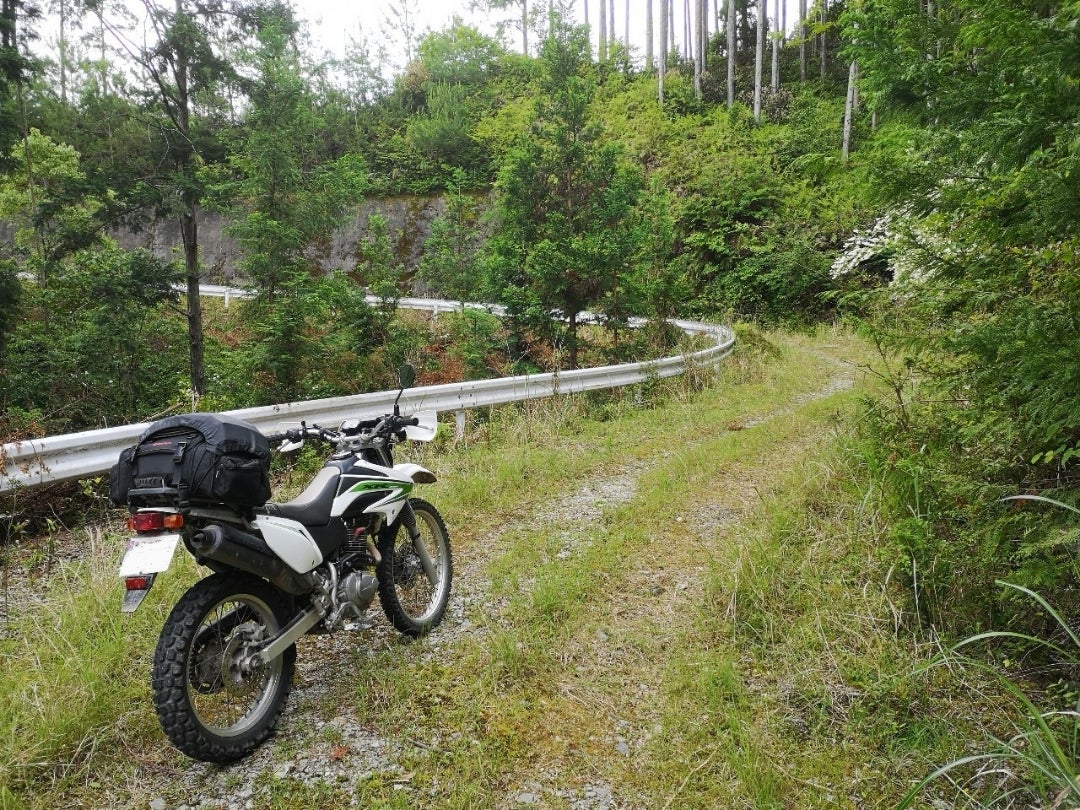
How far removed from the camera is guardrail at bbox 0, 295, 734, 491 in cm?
417

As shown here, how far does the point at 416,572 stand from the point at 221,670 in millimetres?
1314

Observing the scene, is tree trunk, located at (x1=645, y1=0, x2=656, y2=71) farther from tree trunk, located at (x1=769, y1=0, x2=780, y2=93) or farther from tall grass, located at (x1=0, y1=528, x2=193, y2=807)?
tall grass, located at (x1=0, y1=528, x2=193, y2=807)

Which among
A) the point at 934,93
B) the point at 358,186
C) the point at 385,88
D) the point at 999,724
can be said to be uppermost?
the point at 385,88

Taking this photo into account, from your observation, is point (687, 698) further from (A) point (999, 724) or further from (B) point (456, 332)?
(B) point (456, 332)

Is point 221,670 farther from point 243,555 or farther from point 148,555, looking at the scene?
point 148,555

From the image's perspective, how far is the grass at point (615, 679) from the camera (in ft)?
7.84

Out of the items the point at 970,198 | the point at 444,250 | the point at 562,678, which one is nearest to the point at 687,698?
the point at 562,678

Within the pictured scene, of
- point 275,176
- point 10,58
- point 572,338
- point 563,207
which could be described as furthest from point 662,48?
point 10,58

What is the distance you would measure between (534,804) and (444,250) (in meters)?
15.6

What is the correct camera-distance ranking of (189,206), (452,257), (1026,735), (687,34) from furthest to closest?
(687,34) < (452,257) < (189,206) < (1026,735)

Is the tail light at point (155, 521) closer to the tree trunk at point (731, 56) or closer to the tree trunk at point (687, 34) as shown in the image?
the tree trunk at point (731, 56)

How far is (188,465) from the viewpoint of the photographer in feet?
7.48

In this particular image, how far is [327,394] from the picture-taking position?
11.2 meters

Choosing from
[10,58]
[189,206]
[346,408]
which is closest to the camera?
[346,408]
